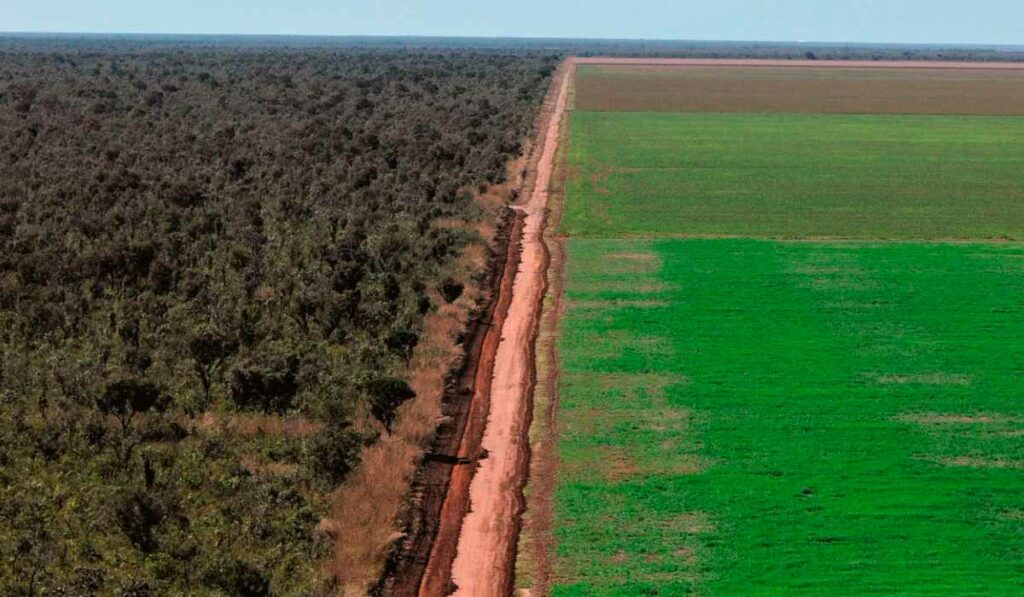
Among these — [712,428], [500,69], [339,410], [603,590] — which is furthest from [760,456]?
[500,69]

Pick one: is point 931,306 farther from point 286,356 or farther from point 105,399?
point 105,399

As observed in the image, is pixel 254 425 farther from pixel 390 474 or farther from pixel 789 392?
pixel 789 392

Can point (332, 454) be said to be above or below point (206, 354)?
below

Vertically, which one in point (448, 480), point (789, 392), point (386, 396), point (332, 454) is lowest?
point (448, 480)

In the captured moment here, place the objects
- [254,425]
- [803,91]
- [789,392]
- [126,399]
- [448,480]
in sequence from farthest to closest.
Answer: [803,91] < [789,392] < [254,425] < [126,399] < [448,480]

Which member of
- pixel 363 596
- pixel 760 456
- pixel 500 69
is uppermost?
pixel 500 69

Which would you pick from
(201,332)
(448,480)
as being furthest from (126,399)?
(448,480)

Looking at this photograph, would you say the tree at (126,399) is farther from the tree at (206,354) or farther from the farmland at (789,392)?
the farmland at (789,392)
